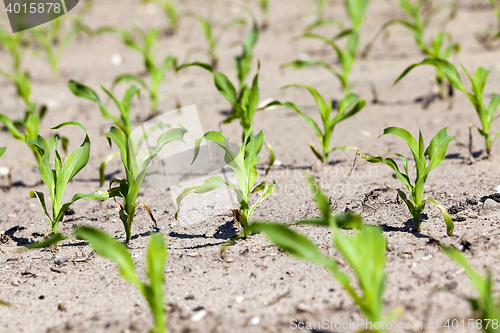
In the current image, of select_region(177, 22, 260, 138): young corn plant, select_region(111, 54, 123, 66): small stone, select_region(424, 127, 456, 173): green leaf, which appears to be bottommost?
select_region(424, 127, 456, 173): green leaf

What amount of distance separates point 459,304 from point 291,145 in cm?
211

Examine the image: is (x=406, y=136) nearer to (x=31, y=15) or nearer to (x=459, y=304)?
(x=459, y=304)

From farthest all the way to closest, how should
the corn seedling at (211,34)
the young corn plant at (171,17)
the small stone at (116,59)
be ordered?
1. the young corn plant at (171,17)
2. the small stone at (116,59)
3. the corn seedling at (211,34)

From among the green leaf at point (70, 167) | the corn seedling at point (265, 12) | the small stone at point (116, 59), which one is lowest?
the green leaf at point (70, 167)

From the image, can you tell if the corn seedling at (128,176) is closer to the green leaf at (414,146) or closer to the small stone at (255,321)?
the small stone at (255,321)

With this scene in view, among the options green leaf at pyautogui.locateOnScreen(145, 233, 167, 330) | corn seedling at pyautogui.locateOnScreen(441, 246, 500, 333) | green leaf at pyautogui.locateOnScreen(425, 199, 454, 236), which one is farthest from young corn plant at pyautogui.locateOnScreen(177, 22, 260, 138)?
corn seedling at pyautogui.locateOnScreen(441, 246, 500, 333)

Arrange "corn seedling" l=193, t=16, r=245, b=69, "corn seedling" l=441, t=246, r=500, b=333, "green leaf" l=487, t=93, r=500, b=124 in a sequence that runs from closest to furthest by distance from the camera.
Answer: "corn seedling" l=441, t=246, r=500, b=333, "green leaf" l=487, t=93, r=500, b=124, "corn seedling" l=193, t=16, r=245, b=69

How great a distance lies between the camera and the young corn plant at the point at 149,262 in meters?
1.33

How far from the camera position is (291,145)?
11.5 feet

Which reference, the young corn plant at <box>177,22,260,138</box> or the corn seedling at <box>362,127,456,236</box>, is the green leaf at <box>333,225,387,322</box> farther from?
the young corn plant at <box>177,22,260,138</box>

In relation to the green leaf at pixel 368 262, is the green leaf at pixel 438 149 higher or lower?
higher

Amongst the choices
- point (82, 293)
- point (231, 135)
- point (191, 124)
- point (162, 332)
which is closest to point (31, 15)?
point (191, 124)

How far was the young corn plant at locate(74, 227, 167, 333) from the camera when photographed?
133 cm

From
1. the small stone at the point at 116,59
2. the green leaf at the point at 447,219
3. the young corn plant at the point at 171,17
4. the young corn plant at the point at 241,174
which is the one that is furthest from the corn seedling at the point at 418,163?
the young corn plant at the point at 171,17
